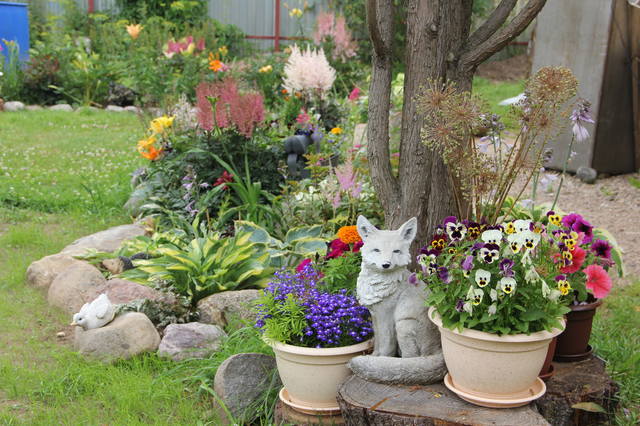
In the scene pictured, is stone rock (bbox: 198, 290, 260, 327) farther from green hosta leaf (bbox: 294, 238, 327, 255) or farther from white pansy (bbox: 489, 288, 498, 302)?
white pansy (bbox: 489, 288, 498, 302)

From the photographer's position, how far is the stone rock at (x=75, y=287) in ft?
14.4

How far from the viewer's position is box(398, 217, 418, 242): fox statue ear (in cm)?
280

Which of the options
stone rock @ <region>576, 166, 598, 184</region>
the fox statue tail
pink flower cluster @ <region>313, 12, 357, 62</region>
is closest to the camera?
the fox statue tail

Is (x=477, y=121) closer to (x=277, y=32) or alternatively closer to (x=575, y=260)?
(x=575, y=260)

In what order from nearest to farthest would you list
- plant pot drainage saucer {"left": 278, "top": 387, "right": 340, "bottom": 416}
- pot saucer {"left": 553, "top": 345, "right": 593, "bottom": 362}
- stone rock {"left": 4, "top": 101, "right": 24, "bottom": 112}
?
plant pot drainage saucer {"left": 278, "top": 387, "right": 340, "bottom": 416} → pot saucer {"left": 553, "top": 345, "right": 593, "bottom": 362} → stone rock {"left": 4, "top": 101, "right": 24, "bottom": 112}

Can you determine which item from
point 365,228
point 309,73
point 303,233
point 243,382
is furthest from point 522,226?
point 309,73

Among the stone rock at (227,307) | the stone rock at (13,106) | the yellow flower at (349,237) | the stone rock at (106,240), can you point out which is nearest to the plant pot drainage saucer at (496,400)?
the yellow flower at (349,237)

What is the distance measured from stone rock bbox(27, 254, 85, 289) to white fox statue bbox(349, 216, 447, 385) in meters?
2.72

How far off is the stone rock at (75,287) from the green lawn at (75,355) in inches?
3.5

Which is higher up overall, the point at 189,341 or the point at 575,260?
the point at 575,260

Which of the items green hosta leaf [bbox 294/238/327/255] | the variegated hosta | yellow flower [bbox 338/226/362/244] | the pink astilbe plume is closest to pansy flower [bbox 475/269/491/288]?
yellow flower [bbox 338/226/362/244]

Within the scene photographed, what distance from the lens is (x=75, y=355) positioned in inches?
148

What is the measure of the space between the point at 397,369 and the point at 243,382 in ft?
2.70

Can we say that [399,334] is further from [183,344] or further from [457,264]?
[183,344]
